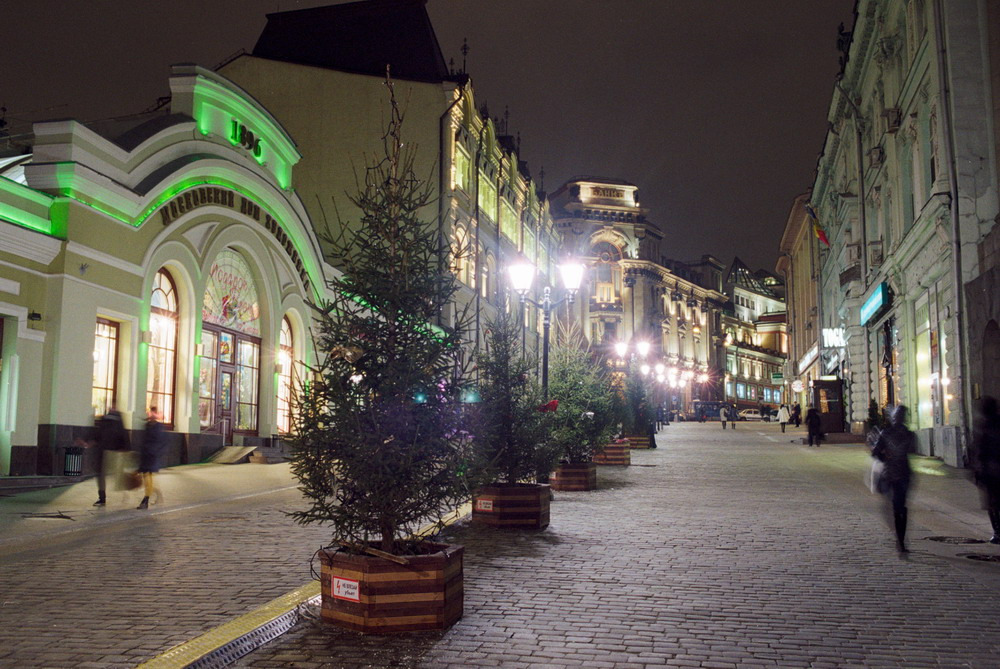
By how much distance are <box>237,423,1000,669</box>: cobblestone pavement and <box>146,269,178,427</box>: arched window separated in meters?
12.9

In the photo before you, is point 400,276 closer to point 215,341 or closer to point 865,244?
point 215,341

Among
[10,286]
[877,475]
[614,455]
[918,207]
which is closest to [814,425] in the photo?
[918,207]

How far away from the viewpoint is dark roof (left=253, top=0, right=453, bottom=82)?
138 feet

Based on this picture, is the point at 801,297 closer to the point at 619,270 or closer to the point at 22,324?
the point at 619,270

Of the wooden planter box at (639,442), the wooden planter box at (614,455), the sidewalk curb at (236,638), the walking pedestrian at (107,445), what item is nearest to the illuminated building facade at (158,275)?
the walking pedestrian at (107,445)

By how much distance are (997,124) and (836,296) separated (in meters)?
29.1

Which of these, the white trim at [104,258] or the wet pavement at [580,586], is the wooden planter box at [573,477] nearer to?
the wet pavement at [580,586]

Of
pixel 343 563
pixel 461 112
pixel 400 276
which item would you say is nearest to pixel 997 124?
pixel 400 276

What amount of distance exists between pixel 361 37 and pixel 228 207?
2076cm

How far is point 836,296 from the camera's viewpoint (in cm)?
4853

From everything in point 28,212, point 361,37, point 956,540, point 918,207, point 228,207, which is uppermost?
point 361,37

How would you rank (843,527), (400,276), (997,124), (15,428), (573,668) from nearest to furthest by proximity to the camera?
(573,668) < (400,276) < (843,527) < (15,428) < (997,124)

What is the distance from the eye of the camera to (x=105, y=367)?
20.5 meters

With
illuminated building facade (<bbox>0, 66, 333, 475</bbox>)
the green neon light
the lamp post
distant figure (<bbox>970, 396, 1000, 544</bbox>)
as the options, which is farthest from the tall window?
distant figure (<bbox>970, 396, 1000, 544</bbox>)
